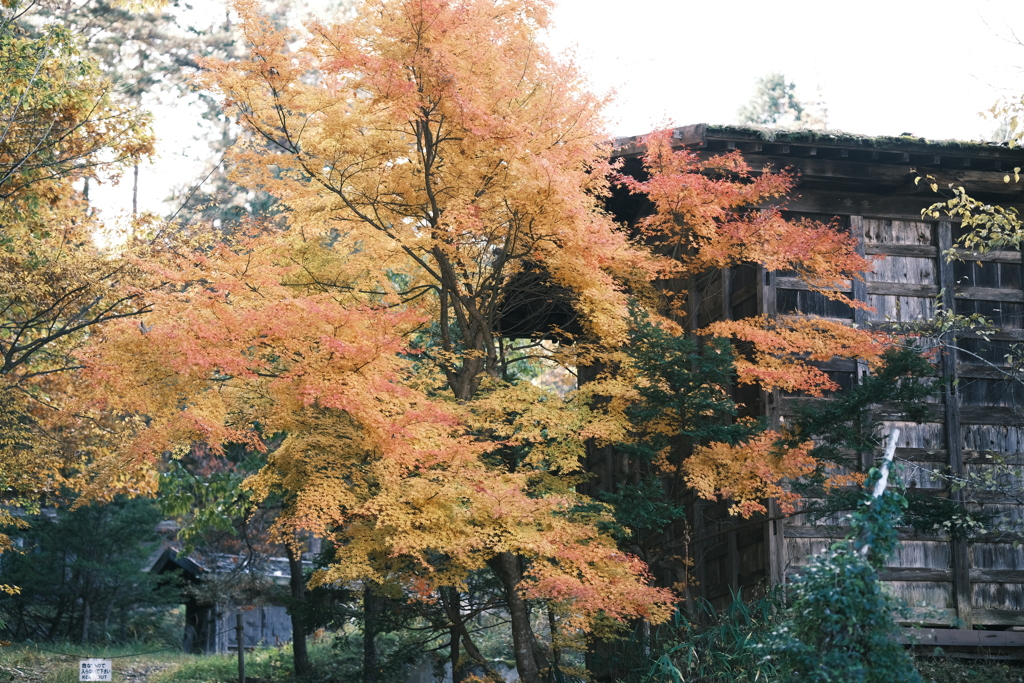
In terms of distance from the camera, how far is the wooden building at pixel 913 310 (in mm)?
12469

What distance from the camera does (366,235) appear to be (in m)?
13.8

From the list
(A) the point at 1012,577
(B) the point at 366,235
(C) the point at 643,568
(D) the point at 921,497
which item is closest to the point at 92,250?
(B) the point at 366,235

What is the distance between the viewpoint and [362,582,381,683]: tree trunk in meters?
17.9

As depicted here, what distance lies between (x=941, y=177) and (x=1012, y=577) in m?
5.45

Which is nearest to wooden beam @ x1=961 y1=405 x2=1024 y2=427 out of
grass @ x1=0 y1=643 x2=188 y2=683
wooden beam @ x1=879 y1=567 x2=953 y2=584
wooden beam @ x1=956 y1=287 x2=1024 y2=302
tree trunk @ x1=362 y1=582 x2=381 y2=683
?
wooden beam @ x1=956 y1=287 x2=1024 y2=302

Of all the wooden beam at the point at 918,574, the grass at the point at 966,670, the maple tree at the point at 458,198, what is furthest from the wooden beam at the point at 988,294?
the grass at the point at 966,670

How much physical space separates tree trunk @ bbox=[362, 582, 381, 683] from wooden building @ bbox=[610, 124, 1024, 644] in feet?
21.9

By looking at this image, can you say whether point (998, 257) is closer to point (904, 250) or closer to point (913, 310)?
point (904, 250)

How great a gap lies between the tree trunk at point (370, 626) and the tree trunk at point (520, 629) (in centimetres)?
491

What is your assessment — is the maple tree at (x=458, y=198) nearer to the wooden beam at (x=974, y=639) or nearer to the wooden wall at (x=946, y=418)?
the wooden wall at (x=946, y=418)

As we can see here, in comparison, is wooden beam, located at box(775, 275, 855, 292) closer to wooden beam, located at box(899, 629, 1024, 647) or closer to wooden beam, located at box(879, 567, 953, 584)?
wooden beam, located at box(879, 567, 953, 584)

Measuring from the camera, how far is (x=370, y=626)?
18.1m

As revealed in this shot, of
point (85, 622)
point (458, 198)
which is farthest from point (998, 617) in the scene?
point (85, 622)

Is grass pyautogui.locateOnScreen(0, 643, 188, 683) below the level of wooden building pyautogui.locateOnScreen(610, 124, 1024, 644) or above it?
below
